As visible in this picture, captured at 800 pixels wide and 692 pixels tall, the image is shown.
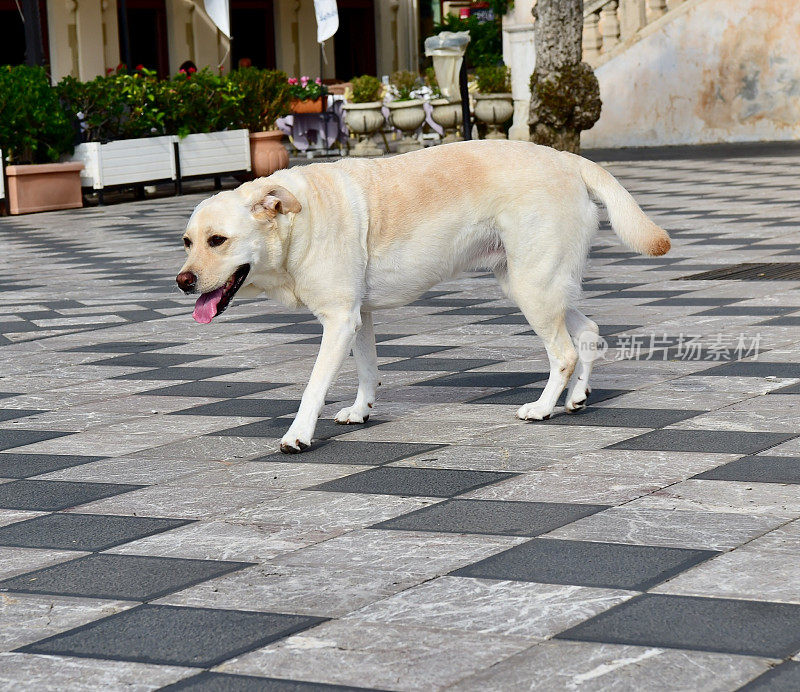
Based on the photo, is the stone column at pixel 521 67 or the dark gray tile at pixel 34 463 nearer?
the dark gray tile at pixel 34 463

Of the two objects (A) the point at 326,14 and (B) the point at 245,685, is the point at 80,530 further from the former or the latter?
(A) the point at 326,14

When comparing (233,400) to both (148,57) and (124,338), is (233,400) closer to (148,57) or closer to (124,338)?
(124,338)

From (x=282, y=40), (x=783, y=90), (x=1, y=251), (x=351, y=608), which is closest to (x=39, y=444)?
(x=351, y=608)

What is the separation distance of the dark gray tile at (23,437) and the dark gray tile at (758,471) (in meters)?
2.54

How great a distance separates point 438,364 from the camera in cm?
696

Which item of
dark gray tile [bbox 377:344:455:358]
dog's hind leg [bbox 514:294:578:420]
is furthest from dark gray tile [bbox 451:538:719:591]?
dark gray tile [bbox 377:344:455:358]

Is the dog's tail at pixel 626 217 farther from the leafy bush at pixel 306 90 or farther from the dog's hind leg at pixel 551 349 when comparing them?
the leafy bush at pixel 306 90

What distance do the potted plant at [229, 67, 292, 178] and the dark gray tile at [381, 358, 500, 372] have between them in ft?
42.8

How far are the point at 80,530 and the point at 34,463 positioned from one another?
1.02 m

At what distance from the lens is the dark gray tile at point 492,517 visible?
406 cm

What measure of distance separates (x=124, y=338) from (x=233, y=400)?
2.16m

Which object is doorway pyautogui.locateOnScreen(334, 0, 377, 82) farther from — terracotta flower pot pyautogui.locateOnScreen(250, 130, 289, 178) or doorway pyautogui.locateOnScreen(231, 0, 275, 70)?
terracotta flower pot pyautogui.locateOnScreen(250, 130, 289, 178)

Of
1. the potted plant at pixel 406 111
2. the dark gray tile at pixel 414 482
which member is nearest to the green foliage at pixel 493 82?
the potted plant at pixel 406 111

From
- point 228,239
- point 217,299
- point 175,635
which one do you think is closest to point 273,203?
point 228,239
